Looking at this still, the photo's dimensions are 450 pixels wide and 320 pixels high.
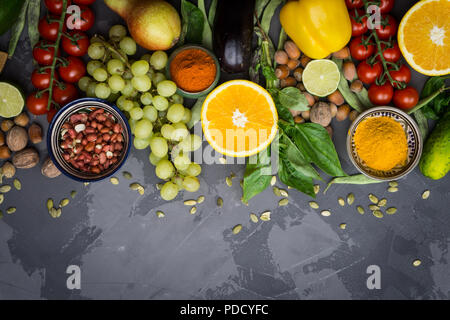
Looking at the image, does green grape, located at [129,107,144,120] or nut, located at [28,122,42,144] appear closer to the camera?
green grape, located at [129,107,144,120]

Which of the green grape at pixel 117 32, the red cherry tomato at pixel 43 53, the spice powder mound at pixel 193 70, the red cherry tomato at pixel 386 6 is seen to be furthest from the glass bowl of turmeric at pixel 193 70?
the red cherry tomato at pixel 386 6

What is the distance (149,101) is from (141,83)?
71mm

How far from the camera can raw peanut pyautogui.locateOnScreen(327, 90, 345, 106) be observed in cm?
128

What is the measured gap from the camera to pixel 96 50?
1187 millimetres

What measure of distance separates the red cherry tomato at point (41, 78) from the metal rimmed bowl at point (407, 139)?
43.8 inches

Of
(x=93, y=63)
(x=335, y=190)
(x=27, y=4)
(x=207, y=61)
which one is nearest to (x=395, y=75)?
(x=335, y=190)

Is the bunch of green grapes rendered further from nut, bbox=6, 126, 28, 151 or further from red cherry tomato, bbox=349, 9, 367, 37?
red cherry tomato, bbox=349, 9, 367, 37

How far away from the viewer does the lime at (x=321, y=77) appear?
1.24 m

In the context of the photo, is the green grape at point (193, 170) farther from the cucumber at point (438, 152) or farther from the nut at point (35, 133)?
the cucumber at point (438, 152)

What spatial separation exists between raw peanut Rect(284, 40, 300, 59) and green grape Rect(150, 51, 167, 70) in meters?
0.47

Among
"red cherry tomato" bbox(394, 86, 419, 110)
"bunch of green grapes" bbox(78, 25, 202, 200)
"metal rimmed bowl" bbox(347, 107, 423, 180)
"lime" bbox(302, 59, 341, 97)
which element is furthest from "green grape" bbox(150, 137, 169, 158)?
"red cherry tomato" bbox(394, 86, 419, 110)

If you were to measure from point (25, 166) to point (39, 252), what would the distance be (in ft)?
1.12

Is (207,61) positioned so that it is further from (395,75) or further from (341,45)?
(395,75)

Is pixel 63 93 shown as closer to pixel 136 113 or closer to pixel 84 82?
pixel 84 82
